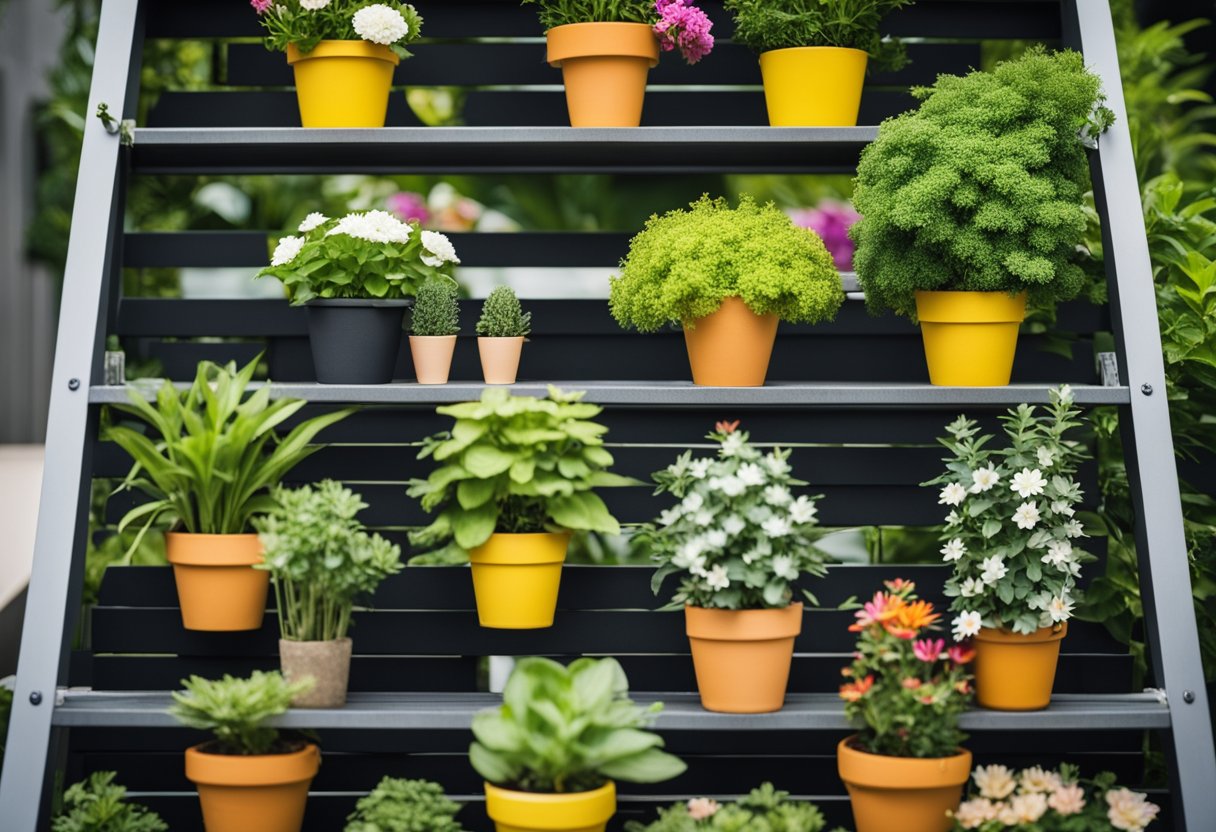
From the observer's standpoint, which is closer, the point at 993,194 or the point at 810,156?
the point at 993,194

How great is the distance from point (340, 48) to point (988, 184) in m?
1.27

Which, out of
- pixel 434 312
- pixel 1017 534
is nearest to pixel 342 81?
pixel 434 312

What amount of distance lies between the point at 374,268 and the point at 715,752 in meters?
1.26

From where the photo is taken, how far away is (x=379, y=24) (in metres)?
2.49

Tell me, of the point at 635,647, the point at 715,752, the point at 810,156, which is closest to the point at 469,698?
the point at 635,647

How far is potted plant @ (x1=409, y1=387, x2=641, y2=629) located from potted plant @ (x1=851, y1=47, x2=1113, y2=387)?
0.67 meters

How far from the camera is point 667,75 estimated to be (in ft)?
9.56

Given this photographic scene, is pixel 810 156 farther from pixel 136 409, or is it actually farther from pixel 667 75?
pixel 136 409

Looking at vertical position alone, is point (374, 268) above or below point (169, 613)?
above

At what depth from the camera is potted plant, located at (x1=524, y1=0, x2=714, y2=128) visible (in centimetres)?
251

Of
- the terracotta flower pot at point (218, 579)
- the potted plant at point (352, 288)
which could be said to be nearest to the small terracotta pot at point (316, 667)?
the terracotta flower pot at point (218, 579)

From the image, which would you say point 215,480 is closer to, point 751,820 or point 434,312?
point 434,312

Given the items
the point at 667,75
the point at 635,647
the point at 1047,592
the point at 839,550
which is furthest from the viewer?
the point at 839,550

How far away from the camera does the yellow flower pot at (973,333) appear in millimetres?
2438
